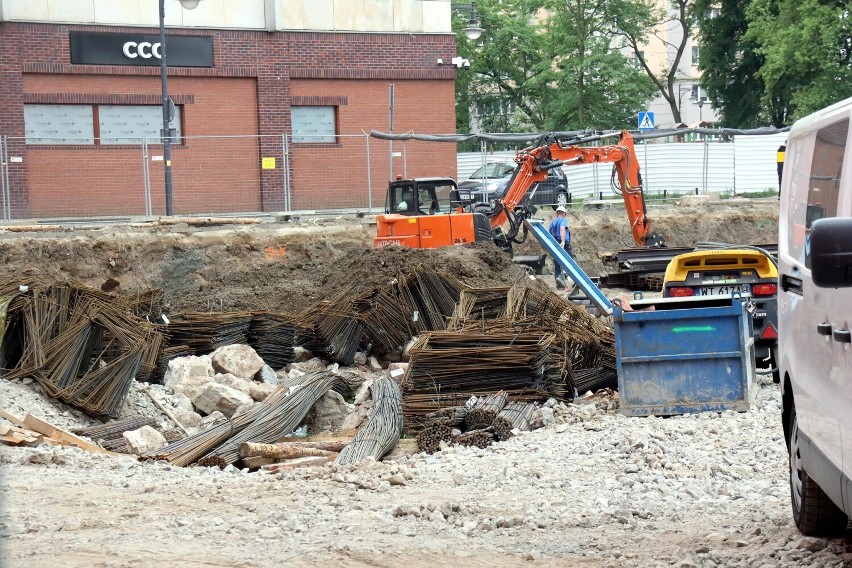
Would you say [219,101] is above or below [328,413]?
above

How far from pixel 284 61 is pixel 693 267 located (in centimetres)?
2272

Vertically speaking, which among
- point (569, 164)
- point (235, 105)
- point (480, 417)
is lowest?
point (480, 417)

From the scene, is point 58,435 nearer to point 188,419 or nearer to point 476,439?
point 188,419

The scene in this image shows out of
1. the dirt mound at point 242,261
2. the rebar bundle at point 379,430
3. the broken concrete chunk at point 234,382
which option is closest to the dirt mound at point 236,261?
the dirt mound at point 242,261

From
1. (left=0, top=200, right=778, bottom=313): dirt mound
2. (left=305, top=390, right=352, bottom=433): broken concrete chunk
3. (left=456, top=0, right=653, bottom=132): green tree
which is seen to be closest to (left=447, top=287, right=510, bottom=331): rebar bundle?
(left=305, top=390, right=352, bottom=433): broken concrete chunk

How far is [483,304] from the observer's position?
14.4m

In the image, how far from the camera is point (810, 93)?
40875 millimetres

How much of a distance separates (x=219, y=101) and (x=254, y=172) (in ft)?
8.37

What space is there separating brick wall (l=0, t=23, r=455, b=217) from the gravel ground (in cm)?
2216

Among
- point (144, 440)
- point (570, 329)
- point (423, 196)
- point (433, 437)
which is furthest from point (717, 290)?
point (423, 196)

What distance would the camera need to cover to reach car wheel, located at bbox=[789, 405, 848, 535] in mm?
Result: 5855

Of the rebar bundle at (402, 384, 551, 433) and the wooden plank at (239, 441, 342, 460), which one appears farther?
the rebar bundle at (402, 384, 551, 433)

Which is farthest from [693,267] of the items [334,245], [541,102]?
[541,102]

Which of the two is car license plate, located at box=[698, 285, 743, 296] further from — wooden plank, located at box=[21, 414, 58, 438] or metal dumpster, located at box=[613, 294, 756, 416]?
wooden plank, located at box=[21, 414, 58, 438]
